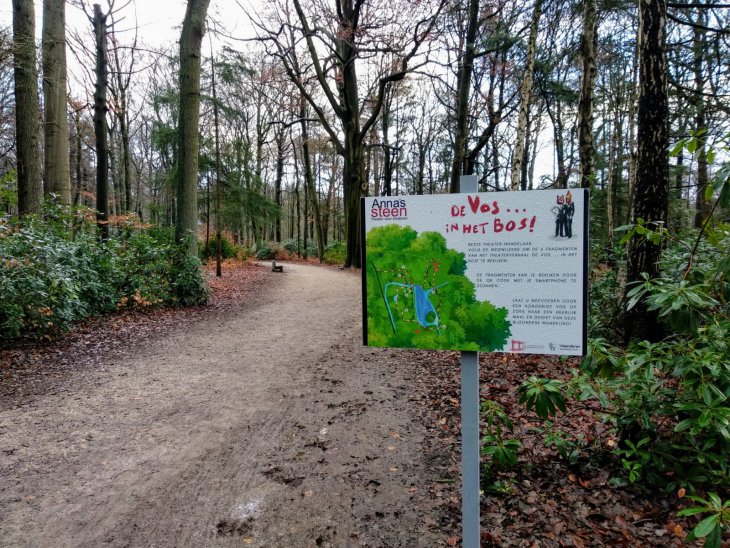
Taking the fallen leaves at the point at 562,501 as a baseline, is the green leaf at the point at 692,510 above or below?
above

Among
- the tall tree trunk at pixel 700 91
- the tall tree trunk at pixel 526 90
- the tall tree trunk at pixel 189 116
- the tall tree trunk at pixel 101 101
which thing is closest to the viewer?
the tall tree trunk at pixel 700 91

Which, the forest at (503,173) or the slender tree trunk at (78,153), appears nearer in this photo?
→ the forest at (503,173)

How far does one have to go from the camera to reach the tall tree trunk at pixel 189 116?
9.59m

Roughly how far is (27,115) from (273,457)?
9.47m

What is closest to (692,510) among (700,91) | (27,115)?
(700,91)

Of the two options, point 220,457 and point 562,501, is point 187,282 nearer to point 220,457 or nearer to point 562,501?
point 220,457

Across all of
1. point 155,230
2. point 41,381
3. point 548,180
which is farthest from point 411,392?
point 548,180

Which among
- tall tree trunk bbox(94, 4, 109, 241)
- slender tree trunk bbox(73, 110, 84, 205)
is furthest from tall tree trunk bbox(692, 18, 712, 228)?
slender tree trunk bbox(73, 110, 84, 205)

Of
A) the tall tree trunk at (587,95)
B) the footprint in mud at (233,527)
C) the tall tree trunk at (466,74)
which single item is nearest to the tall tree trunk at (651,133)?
the tall tree trunk at (587,95)

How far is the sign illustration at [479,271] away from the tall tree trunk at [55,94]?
11021mm

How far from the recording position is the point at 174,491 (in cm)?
291

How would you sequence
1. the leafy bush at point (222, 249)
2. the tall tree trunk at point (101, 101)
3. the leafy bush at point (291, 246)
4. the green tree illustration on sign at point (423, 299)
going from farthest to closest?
1. the leafy bush at point (291, 246)
2. the leafy bush at point (222, 249)
3. the tall tree trunk at point (101, 101)
4. the green tree illustration on sign at point (423, 299)

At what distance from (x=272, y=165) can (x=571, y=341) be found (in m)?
32.6

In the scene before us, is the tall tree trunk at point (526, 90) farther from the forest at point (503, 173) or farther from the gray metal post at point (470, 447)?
the gray metal post at point (470, 447)
